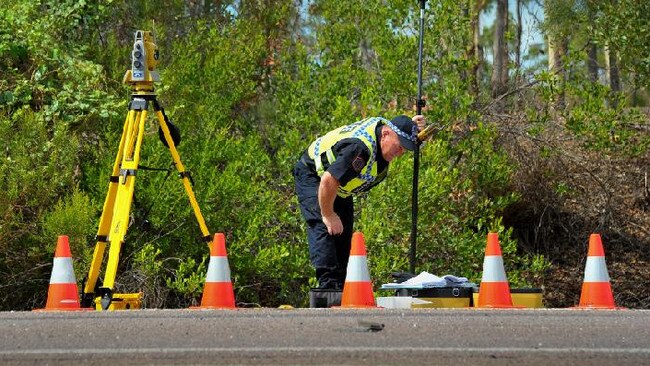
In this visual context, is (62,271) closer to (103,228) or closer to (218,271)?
(103,228)

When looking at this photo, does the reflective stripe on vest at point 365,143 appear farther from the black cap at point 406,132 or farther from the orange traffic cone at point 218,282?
the orange traffic cone at point 218,282

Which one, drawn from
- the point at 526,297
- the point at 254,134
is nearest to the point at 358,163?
the point at 526,297

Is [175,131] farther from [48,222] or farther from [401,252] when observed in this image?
[401,252]

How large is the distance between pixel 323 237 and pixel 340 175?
57 cm

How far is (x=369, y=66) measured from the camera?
15375mm

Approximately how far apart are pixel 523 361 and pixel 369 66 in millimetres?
10779

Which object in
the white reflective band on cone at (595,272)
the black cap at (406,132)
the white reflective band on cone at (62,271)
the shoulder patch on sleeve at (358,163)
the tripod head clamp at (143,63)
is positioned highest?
the tripod head clamp at (143,63)

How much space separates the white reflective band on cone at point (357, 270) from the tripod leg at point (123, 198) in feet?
4.25

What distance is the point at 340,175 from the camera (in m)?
7.26

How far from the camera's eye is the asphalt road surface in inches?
189

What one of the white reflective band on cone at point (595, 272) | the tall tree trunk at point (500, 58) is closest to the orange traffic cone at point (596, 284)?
the white reflective band on cone at point (595, 272)

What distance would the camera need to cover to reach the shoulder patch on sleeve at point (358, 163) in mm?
7293

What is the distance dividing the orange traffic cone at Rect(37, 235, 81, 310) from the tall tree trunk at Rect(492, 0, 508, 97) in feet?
25.7

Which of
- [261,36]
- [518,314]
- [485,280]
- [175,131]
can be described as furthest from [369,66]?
[518,314]
